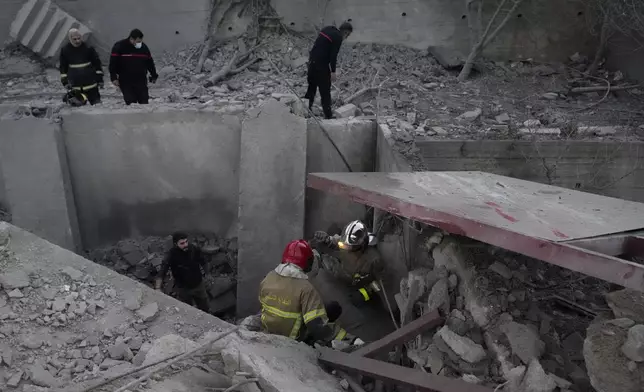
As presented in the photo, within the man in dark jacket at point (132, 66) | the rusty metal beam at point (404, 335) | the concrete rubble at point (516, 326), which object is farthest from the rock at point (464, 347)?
the man in dark jacket at point (132, 66)

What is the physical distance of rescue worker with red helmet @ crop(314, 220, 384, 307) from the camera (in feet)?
17.5

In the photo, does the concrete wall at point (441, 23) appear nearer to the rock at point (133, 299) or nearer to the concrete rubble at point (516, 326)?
the concrete rubble at point (516, 326)

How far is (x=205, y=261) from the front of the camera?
23.7 feet

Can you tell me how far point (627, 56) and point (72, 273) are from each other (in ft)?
31.5

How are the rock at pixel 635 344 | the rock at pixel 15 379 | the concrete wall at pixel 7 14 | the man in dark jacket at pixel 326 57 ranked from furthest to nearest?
the concrete wall at pixel 7 14 < the man in dark jacket at pixel 326 57 < the rock at pixel 15 379 < the rock at pixel 635 344

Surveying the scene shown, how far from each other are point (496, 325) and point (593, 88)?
7305mm

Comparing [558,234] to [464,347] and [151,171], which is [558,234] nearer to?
[464,347]

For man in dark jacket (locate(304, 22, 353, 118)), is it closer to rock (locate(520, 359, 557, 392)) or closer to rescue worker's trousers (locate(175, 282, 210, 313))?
rescue worker's trousers (locate(175, 282, 210, 313))

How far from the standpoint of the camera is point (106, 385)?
3248 mm

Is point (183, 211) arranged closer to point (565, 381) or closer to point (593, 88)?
point (565, 381)

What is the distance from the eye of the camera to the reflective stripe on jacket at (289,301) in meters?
4.18

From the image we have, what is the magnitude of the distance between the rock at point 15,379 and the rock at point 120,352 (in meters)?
0.54

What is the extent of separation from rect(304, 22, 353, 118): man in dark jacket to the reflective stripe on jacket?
3762 millimetres

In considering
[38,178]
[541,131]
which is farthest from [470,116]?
[38,178]
